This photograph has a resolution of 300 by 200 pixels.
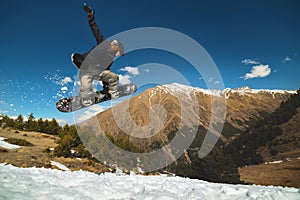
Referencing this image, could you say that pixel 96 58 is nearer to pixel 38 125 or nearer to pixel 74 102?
pixel 74 102

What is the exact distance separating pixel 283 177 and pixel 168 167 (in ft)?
67.1

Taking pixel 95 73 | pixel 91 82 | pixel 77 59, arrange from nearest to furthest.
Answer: pixel 77 59 < pixel 95 73 < pixel 91 82

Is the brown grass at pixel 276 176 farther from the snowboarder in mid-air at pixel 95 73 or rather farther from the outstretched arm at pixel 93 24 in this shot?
the outstretched arm at pixel 93 24

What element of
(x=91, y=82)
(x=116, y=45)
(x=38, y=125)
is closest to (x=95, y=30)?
(x=116, y=45)

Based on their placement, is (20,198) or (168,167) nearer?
(20,198)

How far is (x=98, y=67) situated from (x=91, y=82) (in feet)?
2.72

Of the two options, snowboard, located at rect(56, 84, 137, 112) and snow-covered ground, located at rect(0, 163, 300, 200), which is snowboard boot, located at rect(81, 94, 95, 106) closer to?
snowboard, located at rect(56, 84, 137, 112)

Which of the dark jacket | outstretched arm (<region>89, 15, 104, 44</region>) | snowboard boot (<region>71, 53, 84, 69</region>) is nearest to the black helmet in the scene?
the dark jacket

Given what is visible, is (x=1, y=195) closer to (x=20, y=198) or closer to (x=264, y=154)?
(x=20, y=198)

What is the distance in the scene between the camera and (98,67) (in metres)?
8.97

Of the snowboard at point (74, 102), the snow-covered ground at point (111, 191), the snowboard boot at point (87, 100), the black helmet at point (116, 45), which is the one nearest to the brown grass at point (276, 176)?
the snowboard at point (74, 102)

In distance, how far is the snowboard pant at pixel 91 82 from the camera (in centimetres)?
917

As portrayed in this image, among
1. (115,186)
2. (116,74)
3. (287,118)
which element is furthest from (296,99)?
(115,186)

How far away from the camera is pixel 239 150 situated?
47156 millimetres
